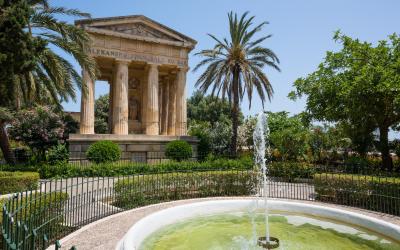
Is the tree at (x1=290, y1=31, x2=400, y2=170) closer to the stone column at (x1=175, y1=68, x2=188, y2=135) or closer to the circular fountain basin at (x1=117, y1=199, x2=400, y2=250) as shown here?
the circular fountain basin at (x1=117, y1=199, x2=400, y2=250)

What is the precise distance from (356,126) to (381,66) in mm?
4906

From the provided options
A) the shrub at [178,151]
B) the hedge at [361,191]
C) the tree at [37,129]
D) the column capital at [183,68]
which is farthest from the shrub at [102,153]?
the hedge at [361,191]

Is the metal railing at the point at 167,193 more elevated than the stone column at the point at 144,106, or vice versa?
the stone column at the point at 144,106

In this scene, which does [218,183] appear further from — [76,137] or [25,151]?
[25,151]

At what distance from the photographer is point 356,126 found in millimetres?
19969

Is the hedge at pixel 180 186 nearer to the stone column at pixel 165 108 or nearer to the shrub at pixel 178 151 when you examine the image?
the shrub at pixel 178 151

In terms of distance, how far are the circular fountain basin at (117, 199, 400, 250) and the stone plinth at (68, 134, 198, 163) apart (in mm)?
13921

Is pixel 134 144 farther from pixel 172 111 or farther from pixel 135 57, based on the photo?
pixel 135 57

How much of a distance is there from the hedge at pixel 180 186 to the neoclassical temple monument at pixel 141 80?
1188 centimetres

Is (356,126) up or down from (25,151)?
up

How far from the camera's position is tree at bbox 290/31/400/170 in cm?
1571

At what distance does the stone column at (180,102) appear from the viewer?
28875 mm

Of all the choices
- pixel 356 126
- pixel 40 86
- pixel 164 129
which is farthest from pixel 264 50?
pixel 40 86

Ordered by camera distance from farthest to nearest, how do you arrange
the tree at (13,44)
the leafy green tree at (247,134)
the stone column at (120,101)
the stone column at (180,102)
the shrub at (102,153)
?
the leafy green tree at (247,134) < the stone column at (180,102) < the stone column at (120,101) < the shrub at (102,153) < the tree at (13,44)
